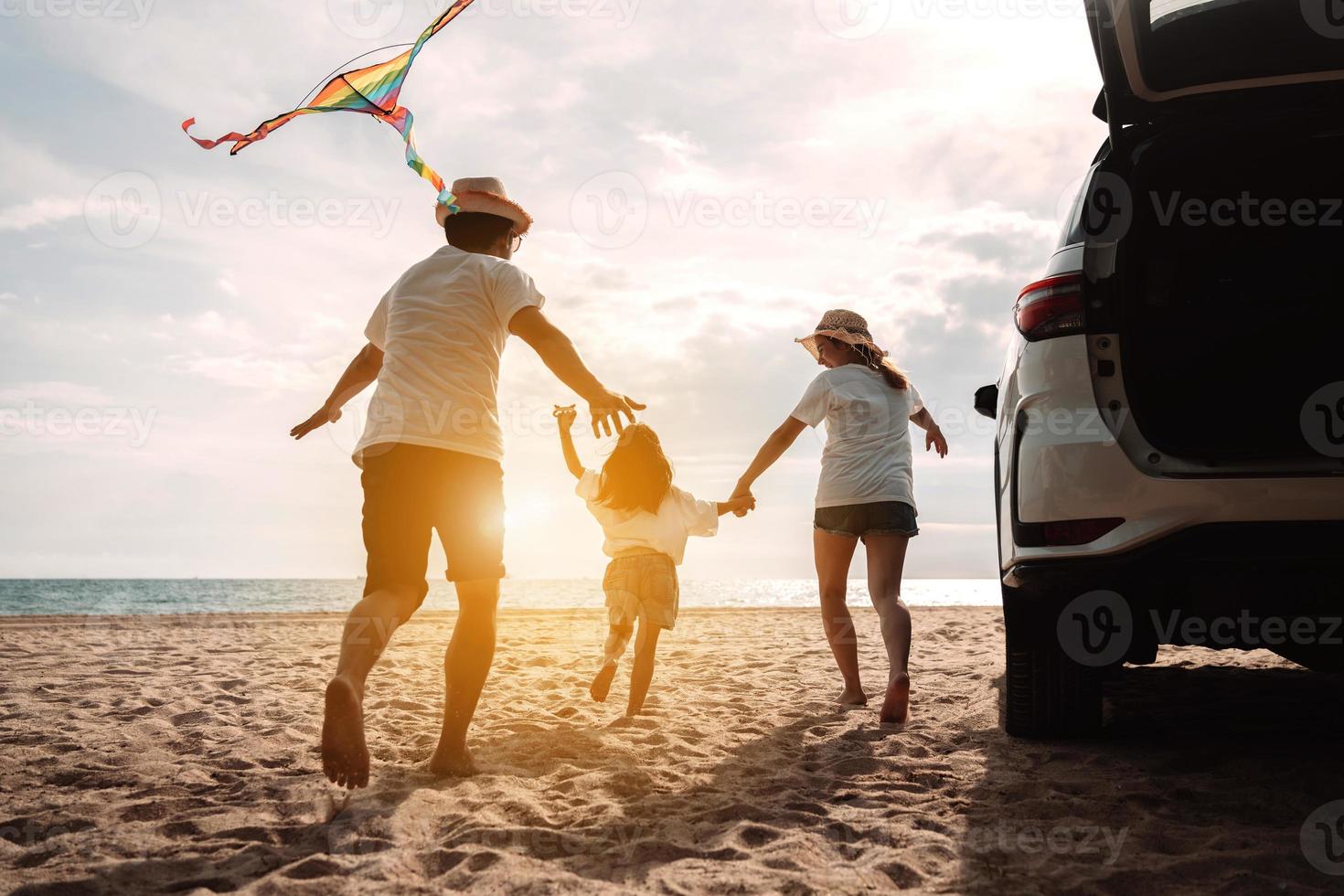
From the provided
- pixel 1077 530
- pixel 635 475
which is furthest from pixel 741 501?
pixel 1077 530

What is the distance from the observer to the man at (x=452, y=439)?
10.3ft

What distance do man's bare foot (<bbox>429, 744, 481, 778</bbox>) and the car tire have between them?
2080 millimetres

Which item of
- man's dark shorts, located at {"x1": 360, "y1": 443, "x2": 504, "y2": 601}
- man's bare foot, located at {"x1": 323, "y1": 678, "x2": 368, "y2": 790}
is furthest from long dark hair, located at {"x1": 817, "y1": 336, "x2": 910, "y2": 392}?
man's bare foot, located at {"x1": 323, "y1": 678, "x2": 368, "y2": 790}

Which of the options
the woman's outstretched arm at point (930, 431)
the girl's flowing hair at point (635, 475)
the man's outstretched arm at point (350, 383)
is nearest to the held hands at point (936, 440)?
the woman's outstretched arm at point (930, 431)

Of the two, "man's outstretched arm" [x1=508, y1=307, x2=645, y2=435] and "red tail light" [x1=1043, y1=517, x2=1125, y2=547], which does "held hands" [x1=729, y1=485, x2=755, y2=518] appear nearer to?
"man's outstretched arm" [x1=508, y1=307, x2=645, y2=435]

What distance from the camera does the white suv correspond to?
2.63 m

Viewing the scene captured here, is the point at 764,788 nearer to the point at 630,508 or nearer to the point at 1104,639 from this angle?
the point at 1104,639

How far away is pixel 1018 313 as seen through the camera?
3049 mm

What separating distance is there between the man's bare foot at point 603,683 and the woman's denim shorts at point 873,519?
53.0 inches

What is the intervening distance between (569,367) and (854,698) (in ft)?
8.78

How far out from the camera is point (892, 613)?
14.8ft

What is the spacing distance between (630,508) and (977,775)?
7.13 feet

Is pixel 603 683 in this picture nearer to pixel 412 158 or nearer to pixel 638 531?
pixel 638 531

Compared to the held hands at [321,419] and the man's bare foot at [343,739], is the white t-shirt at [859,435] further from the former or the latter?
the man's bare foot at [343,739]
